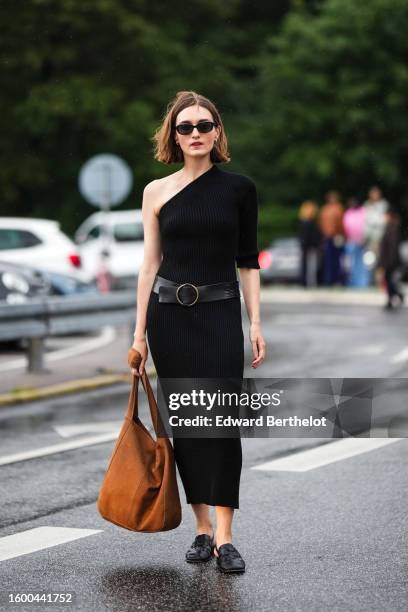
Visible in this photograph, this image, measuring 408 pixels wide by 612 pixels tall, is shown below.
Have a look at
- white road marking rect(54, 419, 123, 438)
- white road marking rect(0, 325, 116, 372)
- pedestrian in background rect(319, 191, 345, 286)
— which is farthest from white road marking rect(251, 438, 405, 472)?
pedestrian in background rect(319, 191, 345, 286)

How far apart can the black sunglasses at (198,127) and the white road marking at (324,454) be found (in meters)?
3.09

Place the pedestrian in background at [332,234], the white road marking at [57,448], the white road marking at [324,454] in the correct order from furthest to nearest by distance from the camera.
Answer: the pedestrian in background at [332,234] → the white road marking at [57,448] → the white road marking at [324,454]

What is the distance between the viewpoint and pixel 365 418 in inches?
350

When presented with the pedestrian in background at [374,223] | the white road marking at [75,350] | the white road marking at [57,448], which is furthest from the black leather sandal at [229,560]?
the pedestrian in background at [374,223]

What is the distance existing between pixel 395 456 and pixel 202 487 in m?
3.18

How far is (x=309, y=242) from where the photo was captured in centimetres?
3105

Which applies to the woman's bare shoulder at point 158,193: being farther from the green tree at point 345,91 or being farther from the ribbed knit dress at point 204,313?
the green tree at point 345,91

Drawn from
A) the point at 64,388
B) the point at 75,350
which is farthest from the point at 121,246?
the point at 64,388

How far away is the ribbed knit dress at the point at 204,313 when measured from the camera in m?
Answer: 6.08

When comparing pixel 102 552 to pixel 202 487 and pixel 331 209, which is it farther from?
pixel 331 209

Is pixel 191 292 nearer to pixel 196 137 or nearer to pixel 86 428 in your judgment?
pixel 196 137

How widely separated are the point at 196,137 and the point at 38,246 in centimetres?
1717

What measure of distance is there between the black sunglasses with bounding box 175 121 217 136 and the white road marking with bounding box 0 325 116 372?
9361 mm

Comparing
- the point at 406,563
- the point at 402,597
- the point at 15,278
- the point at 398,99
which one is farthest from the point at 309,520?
the point at 398,99
